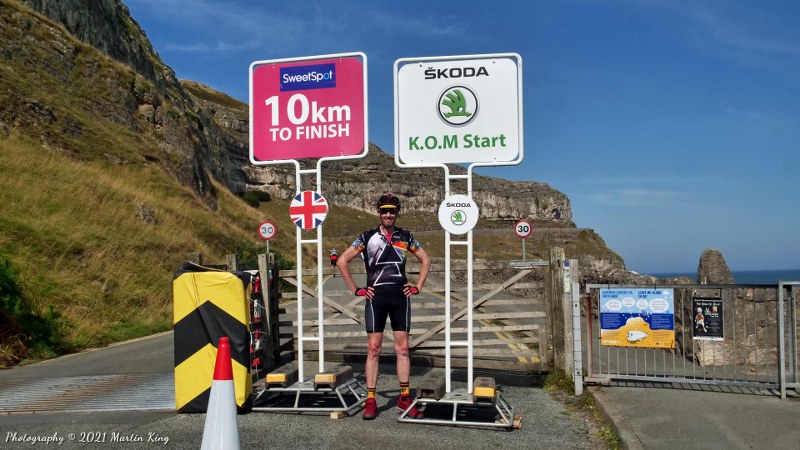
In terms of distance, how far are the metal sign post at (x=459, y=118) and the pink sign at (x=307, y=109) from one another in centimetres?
65

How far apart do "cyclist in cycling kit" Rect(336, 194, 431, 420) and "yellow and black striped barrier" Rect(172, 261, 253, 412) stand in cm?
124

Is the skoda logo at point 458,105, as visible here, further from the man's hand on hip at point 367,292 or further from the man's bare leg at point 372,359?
the man's bare leg at point 372,359

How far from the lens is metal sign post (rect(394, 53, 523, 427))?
6.91 metres

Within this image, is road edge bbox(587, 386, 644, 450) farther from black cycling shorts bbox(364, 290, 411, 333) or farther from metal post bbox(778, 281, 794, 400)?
black cycling shorts bbox(364, 290, 411, 333)

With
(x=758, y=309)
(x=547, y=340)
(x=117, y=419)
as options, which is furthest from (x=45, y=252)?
(x=758, y=309)

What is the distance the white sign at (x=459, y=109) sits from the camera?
6.95 meters

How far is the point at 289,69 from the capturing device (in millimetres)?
7637

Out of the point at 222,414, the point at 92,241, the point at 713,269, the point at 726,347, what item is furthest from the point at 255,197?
the point at 222,414

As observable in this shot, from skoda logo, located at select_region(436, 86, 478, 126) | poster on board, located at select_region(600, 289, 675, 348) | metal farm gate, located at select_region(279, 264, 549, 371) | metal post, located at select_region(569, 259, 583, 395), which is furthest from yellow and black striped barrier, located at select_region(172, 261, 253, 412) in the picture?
poster on board, located at select_region(600, 289, 675, 348)

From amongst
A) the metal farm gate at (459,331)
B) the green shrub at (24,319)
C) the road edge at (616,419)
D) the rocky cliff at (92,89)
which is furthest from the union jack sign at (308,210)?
the rocky cliff at (92,89)

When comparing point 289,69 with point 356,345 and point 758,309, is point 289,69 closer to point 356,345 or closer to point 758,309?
point 356,345

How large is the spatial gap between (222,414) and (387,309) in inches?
102

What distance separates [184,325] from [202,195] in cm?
3473

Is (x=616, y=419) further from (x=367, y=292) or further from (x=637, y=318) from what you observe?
(x=367, y=292)
